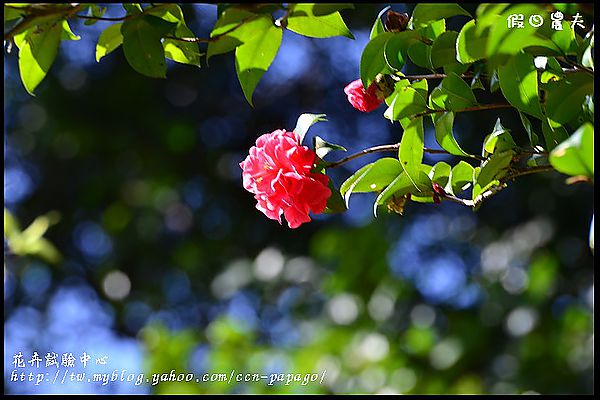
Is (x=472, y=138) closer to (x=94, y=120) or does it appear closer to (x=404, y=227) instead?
(x=404, y=227)

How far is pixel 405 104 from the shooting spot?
2.40 feet

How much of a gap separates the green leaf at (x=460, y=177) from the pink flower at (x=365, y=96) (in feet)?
0.29

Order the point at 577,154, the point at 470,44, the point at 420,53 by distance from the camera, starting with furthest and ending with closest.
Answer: the point at 420,53, the point at 470,44, the point at 577,154

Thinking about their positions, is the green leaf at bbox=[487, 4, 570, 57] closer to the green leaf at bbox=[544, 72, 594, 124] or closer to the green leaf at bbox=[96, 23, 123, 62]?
the green leaf at bbox=[544, 72, 594, 124]

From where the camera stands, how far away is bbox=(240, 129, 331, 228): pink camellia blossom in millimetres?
758

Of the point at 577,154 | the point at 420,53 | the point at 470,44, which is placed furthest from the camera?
the point at 420,53

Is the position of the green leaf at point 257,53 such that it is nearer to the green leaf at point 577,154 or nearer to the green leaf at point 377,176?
the green leaf at point 377,176

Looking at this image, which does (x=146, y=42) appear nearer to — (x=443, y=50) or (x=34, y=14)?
(x=34, y=14)

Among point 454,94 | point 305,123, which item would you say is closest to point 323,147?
point 305,123

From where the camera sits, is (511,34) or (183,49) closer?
(511,34)

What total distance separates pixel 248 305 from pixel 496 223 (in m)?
0.97

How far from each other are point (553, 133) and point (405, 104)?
0.38ft

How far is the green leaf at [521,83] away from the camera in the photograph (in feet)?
2.24

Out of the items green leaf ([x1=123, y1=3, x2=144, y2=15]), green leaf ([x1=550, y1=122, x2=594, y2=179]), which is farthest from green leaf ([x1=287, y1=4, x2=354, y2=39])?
green leaf ([x1=550, y1=122, x2=594, y2=179])
